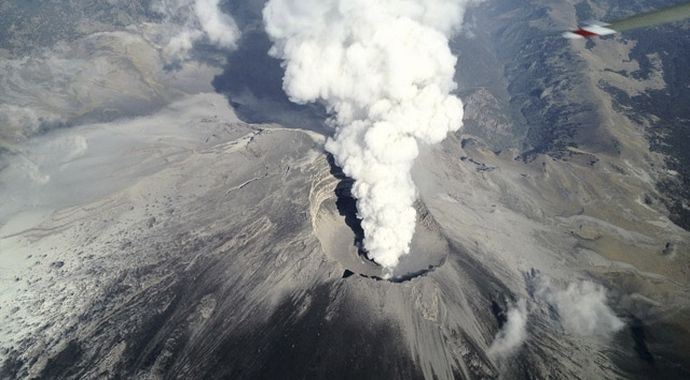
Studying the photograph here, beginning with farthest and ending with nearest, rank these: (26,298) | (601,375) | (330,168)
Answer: (330,168) < (26,298) < (601,375)

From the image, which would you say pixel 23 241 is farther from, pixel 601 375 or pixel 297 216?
pixel 601 375

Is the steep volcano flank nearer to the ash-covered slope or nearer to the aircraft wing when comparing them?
the ash-covered slope

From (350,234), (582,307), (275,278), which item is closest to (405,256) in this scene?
(350,234)

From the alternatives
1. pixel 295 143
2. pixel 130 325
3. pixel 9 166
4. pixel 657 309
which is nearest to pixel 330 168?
pixel 295 143

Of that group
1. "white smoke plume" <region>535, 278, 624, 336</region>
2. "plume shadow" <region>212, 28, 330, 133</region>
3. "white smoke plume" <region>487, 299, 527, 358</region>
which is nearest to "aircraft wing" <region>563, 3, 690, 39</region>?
"white smoke plume" <region>487, 299, 527, 358</region>

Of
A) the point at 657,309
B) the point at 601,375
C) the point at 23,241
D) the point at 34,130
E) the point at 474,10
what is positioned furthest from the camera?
the point at 474,10

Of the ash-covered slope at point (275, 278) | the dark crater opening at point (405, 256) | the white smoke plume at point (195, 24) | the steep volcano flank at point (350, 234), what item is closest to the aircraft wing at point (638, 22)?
the ash-covered slope at point (275, 278)
